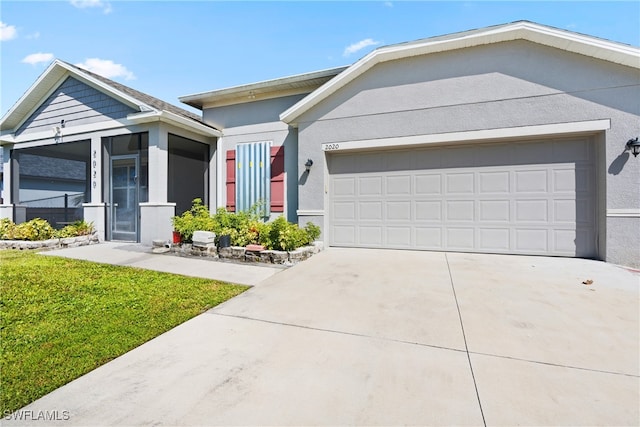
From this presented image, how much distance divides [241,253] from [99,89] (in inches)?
289

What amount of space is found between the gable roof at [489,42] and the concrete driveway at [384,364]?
445 centimetres

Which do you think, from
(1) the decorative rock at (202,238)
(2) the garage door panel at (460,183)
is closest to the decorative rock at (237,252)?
(1) the decorative rock at (202,238)

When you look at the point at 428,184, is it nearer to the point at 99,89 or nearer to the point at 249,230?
the point at 249,230

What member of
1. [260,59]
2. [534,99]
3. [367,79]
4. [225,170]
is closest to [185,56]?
[260,59]

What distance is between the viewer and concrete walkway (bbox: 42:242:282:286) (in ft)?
17.1

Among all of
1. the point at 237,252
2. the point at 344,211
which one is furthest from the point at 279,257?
the point at 344,211

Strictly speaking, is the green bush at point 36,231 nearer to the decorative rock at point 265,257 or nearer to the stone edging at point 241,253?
the stone edging at point 241,253

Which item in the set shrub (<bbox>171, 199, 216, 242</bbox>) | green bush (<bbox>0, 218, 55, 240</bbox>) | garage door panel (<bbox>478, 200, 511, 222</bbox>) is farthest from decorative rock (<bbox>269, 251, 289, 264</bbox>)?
green bush (<bbox>0, 218, 55, 240</bbox>)

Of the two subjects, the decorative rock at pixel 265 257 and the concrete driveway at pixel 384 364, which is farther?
the decorative rock at pixel 265 257

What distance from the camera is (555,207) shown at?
6328 millimetres

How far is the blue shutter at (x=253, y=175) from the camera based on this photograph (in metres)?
9.07

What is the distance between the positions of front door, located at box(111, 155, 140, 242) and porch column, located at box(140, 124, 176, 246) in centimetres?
92

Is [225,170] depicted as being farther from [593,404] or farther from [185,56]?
[593,404]

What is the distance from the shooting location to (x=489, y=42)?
649 centimetres
